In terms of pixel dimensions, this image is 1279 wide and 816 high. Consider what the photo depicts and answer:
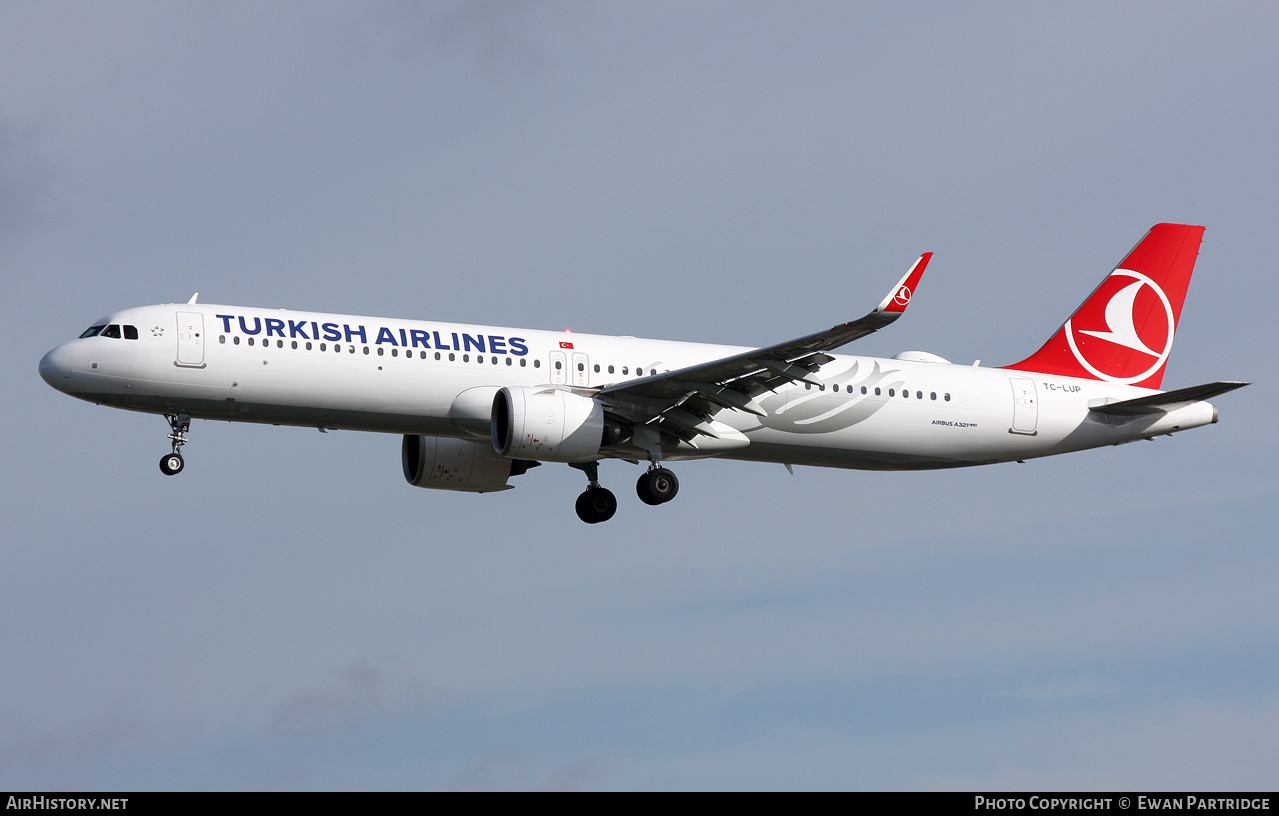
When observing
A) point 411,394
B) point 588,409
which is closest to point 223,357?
point 411,394

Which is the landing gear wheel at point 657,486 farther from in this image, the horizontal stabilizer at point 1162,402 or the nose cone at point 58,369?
the nose cone at point 58,369

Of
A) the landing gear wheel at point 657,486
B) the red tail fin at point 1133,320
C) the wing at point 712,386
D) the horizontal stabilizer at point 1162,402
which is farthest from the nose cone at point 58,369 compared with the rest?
the horizontal stabilizer at point 1162,402

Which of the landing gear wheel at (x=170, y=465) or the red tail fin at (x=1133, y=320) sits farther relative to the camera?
the red tail fin at (x=1133, y=320)

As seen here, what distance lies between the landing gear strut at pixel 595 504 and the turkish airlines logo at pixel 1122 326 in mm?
14153

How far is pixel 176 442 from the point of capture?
37.9 m

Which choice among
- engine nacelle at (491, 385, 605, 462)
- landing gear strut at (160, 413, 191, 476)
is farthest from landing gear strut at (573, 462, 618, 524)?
landing gear strut at (160, 413, 191, 476)

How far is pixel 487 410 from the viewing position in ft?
125

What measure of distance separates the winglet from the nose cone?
59.7 feet

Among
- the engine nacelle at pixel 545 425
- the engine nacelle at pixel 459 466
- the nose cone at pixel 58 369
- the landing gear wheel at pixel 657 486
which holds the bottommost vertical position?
the landing gear wheel at pixel 657 486

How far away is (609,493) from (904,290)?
38.2 feet

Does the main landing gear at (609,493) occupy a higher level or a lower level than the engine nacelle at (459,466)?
lower

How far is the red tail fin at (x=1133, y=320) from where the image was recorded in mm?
45906

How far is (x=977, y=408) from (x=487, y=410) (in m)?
13.3
